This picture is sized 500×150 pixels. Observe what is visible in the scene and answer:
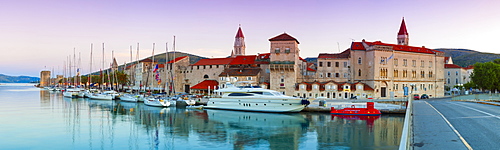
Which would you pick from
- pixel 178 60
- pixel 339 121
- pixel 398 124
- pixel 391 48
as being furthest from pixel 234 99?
pixel 178 60

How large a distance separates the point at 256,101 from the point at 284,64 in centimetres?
1847

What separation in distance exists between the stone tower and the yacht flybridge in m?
14.8

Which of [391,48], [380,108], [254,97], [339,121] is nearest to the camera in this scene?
[339,121]

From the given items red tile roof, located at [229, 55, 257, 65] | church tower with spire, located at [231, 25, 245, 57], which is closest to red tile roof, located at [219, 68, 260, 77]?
red tile roof, located at [229, 55, 257, 65]

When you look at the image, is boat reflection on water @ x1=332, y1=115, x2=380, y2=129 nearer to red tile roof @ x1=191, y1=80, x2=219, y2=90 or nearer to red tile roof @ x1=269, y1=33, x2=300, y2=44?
red tile roof @ x1=269, y1=33, x2=300, y2=44

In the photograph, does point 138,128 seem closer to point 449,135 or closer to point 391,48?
point 449,135

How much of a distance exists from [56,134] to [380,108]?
33848 mm

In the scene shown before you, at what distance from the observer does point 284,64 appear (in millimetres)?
61812

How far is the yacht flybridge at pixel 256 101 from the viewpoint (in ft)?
141

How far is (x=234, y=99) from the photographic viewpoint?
46.8 meters

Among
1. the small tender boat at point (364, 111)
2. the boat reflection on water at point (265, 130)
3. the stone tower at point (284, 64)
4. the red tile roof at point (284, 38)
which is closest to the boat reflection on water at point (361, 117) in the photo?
the small tender boat at point (364, 111)

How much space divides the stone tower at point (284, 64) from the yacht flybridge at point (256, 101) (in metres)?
14.8

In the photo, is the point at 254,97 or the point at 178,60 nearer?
the point at 254,97

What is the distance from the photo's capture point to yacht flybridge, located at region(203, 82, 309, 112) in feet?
141
